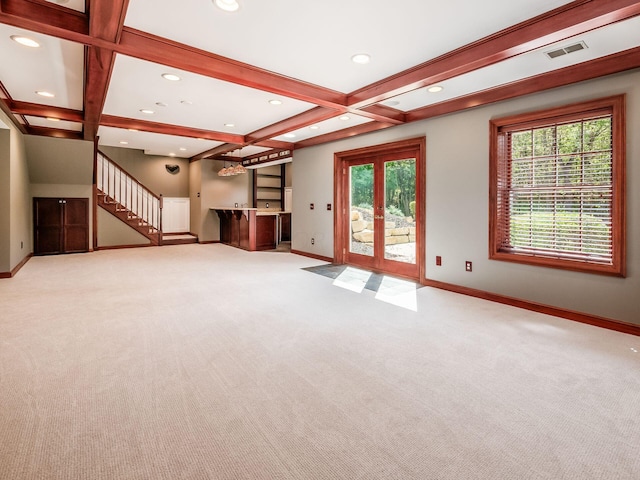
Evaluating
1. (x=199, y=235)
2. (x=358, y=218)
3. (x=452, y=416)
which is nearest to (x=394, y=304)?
(x=452, y=416)

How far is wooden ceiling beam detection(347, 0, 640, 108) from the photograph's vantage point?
2324 millimetres

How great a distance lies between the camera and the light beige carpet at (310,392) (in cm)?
153

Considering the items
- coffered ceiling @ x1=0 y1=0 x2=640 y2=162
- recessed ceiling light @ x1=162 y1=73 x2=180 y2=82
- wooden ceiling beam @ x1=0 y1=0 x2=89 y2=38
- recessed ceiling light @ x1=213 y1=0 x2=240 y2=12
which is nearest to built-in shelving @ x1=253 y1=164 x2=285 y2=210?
coffered ceiling @ x1=0 y1=0 x2=640 y2=162

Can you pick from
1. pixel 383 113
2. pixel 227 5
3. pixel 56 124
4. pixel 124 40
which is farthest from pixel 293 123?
pixel 56 124

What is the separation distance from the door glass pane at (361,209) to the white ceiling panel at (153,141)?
3.35m

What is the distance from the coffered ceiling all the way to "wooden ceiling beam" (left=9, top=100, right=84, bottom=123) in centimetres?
2

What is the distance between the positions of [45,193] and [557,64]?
888 centimetres

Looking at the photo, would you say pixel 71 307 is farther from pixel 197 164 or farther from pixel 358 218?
pixel 197 164

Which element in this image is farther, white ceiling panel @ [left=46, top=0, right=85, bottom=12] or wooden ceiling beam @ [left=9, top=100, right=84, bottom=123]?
wooden ceiling beam @ [left=9, top=100, right=84, bottom=123]

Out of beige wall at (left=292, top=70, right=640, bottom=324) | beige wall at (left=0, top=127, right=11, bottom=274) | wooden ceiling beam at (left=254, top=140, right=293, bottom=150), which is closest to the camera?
beige wall at (left=292, top=70, right=640, bottom=324)

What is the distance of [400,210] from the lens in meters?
5.48

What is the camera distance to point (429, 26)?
269 cm

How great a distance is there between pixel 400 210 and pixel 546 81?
246 cm

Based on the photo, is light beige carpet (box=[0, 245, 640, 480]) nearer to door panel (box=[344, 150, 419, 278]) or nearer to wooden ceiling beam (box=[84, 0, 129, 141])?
door panel (box=[344, 150, 419, 278])
